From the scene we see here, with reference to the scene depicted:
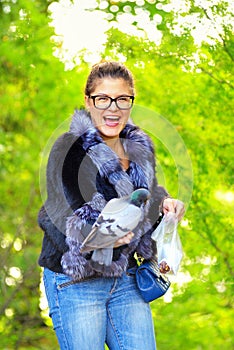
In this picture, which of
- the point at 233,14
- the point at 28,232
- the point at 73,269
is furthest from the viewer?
the point at 28,232

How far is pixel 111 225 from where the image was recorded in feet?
7.91

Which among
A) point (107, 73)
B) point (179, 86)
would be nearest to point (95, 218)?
point (107, 73)

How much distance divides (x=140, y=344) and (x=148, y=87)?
89.7 inches

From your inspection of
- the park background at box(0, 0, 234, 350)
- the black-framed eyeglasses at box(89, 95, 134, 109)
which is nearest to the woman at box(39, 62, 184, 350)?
the black-framed eyeglasses at box(89, 95, 134, 109)

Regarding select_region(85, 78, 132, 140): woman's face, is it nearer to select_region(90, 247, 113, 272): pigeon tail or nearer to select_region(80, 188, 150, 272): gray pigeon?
select_region(80, 188, 150, 272): gray pigeon

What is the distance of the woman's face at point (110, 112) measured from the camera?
8.56 ft

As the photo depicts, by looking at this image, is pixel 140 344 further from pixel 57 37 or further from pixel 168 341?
pixel 57 37

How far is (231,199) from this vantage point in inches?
179

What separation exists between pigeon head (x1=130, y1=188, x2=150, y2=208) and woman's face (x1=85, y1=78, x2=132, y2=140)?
23 centimetres

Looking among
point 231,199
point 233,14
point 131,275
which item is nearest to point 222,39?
point 233,14

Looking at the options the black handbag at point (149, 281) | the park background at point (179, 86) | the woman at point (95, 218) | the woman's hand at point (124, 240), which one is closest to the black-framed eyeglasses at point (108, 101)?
the woman at point (95, 218)

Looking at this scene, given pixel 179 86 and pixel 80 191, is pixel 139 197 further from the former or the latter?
pixel 179 86

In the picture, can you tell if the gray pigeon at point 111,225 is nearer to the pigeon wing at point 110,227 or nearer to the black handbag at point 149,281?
the pigeon wing at point 110,227

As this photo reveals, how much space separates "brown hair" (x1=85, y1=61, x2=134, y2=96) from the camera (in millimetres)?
2648
